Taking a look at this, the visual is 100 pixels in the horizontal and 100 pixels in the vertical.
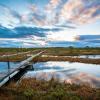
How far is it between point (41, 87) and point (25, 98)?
3885mm

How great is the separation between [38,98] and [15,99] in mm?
1157

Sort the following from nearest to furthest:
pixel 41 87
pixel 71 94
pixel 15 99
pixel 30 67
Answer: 1. pixel 15 99
2. pixel 71 94
3. pixel 41 87
4. pixel 30 67

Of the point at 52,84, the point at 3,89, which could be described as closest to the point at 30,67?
the point at 52,84

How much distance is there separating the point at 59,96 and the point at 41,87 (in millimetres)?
3509

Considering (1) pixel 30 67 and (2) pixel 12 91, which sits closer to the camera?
(2) pixel 12 91

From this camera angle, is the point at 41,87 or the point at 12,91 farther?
the point at 41,87

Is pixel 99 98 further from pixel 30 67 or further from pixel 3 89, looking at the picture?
pixel 30 67

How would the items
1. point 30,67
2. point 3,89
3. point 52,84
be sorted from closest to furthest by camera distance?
point 3,89 → point 52,84 → point 30,67

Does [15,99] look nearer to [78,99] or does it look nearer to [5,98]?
[5,98]

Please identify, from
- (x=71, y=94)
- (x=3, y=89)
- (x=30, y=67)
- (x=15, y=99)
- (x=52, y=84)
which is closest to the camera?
(x=15, y=99)

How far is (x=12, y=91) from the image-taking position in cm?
1305

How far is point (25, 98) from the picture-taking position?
37.1 ft

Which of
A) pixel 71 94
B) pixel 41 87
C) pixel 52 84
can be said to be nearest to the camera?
pixel 71 94

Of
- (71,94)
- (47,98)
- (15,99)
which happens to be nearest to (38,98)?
Answer: (47,98)
